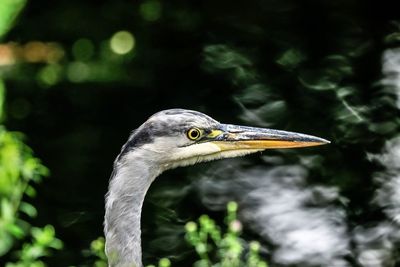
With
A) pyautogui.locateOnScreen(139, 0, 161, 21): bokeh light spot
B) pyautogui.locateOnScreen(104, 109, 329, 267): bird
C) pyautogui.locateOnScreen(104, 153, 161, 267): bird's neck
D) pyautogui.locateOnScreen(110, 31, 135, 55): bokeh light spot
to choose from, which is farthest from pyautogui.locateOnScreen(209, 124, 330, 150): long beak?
pyautogui.locateOnScreen(139, 0, 161, 21): bokeh light spot

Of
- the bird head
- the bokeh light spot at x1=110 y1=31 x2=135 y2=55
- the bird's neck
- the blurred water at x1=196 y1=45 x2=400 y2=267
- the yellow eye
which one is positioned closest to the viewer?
the bird's neck

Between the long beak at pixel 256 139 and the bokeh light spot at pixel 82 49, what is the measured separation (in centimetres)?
285

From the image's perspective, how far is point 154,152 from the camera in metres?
3.78

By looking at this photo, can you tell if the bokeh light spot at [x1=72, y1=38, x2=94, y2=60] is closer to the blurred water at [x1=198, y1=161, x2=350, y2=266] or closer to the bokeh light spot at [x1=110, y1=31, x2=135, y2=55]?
the bokeh light spot at [x1=110, y1=31, x2=135, y2=55]

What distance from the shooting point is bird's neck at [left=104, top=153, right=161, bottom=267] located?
12.0 feet

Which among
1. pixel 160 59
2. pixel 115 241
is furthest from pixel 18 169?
pixel 160 59

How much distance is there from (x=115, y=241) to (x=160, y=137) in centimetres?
42

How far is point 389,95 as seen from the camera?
240 inches

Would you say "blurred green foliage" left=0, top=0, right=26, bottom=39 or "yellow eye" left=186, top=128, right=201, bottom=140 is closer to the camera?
"yellow eye" left=186, top=128, right=201, bottom=140

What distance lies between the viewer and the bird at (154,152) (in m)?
3.66

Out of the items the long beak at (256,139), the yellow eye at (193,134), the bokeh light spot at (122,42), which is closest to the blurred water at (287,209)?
the bokeh light spot at (122,42)

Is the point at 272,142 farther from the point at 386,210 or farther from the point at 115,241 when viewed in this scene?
the point at 386,210

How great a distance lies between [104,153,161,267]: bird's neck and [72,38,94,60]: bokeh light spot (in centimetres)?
305

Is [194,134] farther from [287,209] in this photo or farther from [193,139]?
[287,209]
